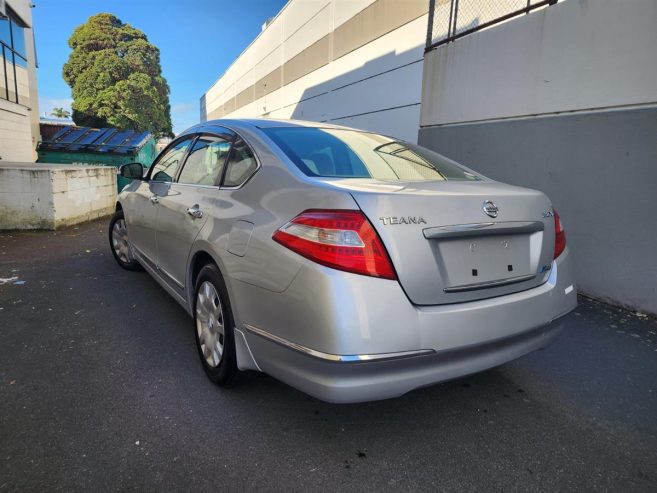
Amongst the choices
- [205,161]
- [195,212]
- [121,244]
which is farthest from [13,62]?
[195,212]

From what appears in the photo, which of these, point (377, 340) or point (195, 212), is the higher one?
point (195, 212)

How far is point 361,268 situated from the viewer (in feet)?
5.45

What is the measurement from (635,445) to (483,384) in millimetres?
784

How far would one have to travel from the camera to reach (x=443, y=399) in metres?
2.44

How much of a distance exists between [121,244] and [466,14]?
550cm

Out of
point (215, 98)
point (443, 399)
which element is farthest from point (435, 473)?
point (215, 98)

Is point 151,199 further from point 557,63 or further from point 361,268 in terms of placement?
point 557,63

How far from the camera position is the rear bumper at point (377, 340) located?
1.63 meters

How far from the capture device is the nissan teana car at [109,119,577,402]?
1.67 metres

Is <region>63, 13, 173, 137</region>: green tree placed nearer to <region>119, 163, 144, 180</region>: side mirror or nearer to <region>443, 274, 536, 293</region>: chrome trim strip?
<region>119, 163, 144, 180</region>: side mirror

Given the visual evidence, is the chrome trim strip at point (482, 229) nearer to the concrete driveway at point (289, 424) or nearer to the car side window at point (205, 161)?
the concrete driveway at point (289, 424)

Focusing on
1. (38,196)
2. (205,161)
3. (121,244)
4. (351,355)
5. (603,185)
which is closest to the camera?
(351,355)

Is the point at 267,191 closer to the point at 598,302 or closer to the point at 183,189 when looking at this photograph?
the point at 183,189

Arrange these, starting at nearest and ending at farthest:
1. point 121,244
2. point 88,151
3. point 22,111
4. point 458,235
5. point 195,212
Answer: point 458,235
point 195,212
point 121,244
point 88,151
point 22,111
